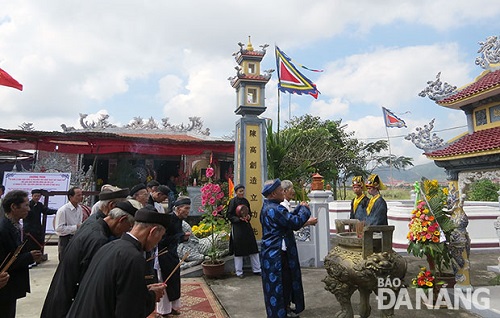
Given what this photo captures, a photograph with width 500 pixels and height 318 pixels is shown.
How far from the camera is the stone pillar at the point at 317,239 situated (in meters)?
6.10

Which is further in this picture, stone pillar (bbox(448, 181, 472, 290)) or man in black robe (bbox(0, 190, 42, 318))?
stone pillar (bbox(448, 181, 472, 290))

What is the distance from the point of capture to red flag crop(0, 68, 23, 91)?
21.0 feet

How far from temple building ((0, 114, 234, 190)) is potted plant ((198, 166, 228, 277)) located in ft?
17.5

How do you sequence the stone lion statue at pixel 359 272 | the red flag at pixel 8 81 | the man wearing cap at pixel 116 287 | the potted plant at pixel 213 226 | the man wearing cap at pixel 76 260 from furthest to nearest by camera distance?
the red flag at pixel 8 81, the potted plant at pixel 213 226, the stone lion statue at pixel 359 272, the man wearing cap at pixel 76 260, the man wearing cap at pixel 116 287

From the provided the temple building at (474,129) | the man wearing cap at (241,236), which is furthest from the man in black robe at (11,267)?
the temple building at (474,129)

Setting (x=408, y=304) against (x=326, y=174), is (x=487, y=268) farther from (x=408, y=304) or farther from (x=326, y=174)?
(x=326, y=174)

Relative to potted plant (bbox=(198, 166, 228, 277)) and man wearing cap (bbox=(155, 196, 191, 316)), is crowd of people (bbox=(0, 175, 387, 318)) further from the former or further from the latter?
potted plant (bbox=(198, 166, 228, 277))

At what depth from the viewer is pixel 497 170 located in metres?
8.23

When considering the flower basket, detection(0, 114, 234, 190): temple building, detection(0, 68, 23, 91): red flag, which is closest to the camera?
the flower basket

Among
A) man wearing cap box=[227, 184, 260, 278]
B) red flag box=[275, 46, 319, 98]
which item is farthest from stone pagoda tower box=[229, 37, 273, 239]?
red flag box=[275, 46, 319, 98]

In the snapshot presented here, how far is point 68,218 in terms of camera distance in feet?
16.2

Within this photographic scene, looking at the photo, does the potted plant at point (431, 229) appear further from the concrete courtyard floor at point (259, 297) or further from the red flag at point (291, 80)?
the red flag at point (291, 80)

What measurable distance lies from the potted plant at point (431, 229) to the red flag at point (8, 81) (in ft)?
25.5

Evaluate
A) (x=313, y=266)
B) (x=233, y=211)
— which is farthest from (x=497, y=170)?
Answer: (x=233, y=211)
